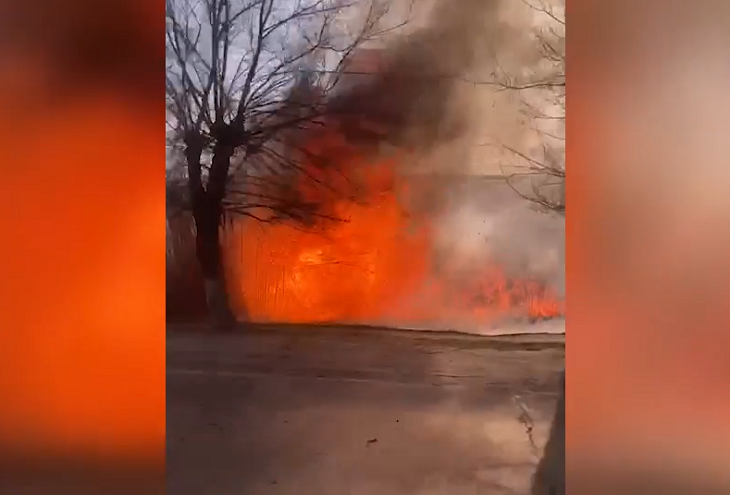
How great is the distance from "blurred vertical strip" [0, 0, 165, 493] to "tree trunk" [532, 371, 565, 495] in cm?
63

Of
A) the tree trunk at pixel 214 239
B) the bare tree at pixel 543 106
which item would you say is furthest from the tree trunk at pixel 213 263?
the bare tree at pixel 543 106

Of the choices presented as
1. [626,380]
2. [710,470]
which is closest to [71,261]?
[626,380]

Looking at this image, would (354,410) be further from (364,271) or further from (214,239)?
(214,239)

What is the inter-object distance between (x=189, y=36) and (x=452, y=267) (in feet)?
1.84

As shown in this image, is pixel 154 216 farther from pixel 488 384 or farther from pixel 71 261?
pixel 488 384

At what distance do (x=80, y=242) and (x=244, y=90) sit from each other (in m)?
0.39

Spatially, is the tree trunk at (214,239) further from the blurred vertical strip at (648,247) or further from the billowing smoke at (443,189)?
the blurred vertical strip at (648,247)

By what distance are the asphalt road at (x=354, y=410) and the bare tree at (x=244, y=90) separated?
114 millimetres

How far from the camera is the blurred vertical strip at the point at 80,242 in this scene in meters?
1.06

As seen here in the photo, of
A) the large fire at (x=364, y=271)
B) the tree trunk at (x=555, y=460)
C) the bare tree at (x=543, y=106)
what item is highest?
the bare tree at (x=543, y=106)

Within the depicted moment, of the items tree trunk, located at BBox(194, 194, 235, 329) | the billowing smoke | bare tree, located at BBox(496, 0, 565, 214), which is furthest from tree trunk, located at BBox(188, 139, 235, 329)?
bare tree, located at BBox(496, 0, 565, 214)

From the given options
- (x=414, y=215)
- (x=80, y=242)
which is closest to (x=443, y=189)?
(x=414, y=215)

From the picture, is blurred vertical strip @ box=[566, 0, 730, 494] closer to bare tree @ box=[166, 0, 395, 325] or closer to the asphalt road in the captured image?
the asphalt road

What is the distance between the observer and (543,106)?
96 cm
